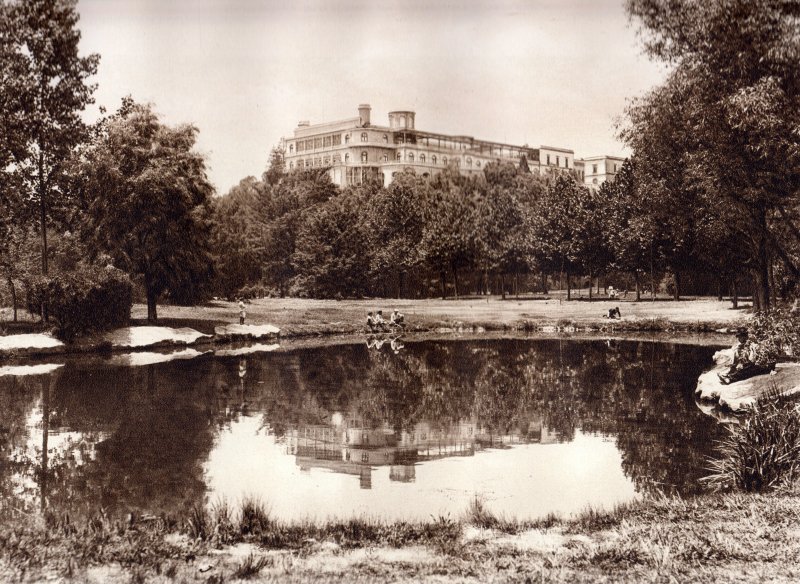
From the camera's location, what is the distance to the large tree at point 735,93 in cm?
1706

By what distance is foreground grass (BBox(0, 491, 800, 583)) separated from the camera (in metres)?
6.75

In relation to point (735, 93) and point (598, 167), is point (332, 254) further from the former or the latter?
point (598, 167)

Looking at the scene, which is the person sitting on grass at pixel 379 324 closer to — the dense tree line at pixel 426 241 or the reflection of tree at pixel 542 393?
the reflection of tree at pixel 542 393

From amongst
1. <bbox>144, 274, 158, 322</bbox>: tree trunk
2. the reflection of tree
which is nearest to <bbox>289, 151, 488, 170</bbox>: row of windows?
<bbox>144, 274, 158, 322</bbox>: tree trunk

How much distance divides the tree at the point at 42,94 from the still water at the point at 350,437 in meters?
9.14

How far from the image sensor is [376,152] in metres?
90.5

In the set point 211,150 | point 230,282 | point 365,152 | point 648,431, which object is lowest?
point 648,431

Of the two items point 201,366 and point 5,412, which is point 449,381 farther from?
point 5,412

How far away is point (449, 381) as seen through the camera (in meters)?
22.2

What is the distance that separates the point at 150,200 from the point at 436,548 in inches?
1074

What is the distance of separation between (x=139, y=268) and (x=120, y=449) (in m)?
20.9

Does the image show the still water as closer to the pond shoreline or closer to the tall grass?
the tall grass

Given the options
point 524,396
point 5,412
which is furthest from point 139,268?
point 524,396

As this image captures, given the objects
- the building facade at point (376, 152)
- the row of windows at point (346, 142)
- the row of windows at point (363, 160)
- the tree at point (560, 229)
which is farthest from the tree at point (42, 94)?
the row of windows at point (363, 160)
